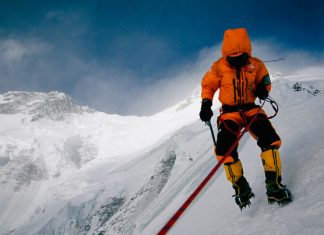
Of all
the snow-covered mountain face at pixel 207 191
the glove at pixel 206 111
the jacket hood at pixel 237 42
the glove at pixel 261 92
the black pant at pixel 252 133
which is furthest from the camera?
the glove at pixel 261 92

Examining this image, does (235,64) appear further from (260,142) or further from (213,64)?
(260,142)

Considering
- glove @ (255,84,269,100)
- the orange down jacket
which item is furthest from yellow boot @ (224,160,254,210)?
glove @ (255,84,269,100)

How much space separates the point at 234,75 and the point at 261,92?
47 cm

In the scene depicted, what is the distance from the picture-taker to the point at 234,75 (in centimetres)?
441

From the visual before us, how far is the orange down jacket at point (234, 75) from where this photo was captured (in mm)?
4258

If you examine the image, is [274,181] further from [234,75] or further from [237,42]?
[237,42]

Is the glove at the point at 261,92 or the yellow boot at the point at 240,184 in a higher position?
the glove at the point at 261,92

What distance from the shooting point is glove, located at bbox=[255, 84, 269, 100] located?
14.9 ft

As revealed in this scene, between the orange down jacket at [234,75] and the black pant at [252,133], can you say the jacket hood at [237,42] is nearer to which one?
the orange down jacket at [234,75]

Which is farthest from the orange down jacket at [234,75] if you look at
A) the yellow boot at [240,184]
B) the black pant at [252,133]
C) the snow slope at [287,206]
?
the snow slope at [287,206]

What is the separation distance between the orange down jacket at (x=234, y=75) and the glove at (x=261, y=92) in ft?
0.16

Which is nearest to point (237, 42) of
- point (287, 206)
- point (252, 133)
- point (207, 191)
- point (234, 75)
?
point (234, 75)

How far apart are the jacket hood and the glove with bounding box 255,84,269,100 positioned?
553 mm

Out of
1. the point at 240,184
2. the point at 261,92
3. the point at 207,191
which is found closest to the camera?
the point at 240,184
